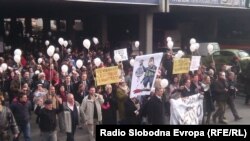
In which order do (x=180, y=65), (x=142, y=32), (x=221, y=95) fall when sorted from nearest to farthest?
(x=180, y=65)
(x=221, y=95)
(x=142, y=32)

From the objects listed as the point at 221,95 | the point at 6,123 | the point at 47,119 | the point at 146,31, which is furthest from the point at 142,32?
the point at 6,123

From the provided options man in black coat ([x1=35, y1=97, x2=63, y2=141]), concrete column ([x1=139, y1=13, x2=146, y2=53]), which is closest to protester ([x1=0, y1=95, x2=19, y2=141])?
man in black coat ([x1=35, y1=97, x2=63, y2=141])

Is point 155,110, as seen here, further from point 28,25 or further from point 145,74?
point 28,25

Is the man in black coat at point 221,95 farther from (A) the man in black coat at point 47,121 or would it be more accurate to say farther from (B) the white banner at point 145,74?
(A) the man in black coat at point 47,121

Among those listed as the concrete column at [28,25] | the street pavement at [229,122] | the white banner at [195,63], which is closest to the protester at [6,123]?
the street pavement at [229,122]

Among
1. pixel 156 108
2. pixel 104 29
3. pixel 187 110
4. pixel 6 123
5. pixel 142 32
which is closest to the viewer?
pixel 6 123

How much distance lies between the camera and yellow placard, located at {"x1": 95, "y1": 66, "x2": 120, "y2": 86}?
10.9 meters

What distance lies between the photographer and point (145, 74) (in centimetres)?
1084

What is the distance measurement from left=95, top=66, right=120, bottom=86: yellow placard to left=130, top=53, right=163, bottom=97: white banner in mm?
476

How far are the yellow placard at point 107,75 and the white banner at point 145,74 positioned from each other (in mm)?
476

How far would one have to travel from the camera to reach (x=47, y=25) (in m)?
40.8

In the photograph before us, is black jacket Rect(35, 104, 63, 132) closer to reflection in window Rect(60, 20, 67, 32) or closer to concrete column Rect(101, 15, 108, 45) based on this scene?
concrete column Rect(101, 15, 108, 45)

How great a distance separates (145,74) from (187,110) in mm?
1479

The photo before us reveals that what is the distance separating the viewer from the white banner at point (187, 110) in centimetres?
1098
